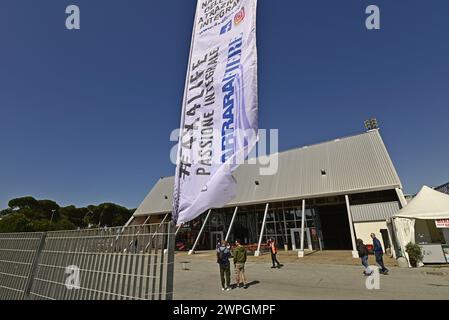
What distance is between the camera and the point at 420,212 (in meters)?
13.8

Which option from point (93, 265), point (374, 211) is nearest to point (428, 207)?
point (374, 211)

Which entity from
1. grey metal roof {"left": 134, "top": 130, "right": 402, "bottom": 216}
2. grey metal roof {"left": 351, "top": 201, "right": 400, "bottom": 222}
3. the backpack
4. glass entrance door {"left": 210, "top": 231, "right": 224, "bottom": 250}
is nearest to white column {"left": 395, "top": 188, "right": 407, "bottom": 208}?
grey metal roof {"left": 134, "top": 130, "right": 402, "bottom": 216}

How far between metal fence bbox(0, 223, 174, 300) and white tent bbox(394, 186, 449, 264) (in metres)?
15.3

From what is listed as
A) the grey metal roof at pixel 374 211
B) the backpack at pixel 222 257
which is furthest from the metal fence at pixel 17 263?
the grey metal roof at pixel 374 211

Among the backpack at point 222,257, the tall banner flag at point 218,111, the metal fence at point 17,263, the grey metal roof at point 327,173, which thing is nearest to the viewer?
the tall banner flag at point 218,111

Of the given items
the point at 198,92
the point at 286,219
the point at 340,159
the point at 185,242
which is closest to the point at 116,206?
the point at 185,242

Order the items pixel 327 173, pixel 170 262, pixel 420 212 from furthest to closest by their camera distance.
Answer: pixel 327 173
pixel 420 212
pixel 170 262

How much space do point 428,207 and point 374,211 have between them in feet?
16.9

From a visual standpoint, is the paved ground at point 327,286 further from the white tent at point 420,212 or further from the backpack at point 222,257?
the white tent at point 420,212

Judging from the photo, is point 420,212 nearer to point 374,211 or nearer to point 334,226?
point 374,211

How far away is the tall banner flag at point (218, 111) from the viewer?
118 inches

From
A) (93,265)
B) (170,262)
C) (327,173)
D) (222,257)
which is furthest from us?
(327,173)

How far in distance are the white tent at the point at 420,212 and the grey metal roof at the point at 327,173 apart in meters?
3.93

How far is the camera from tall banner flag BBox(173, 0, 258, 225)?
9.82 feet
